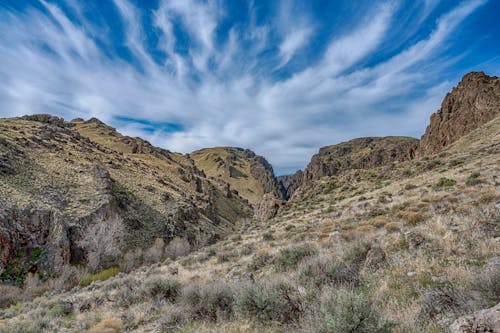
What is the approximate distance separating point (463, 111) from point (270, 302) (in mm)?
66139

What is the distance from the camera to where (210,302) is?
546 centimetres

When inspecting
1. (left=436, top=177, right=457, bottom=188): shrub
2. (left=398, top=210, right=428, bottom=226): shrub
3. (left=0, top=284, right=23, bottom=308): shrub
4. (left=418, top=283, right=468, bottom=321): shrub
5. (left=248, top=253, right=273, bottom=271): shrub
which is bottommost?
(left=0, top=284, right=23, bottom=308): shrub

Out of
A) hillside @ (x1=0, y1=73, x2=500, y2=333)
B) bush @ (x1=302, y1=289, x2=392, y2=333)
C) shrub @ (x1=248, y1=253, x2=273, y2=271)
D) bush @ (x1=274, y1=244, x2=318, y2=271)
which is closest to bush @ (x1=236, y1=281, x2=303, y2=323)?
hillside @ (x1=0, y1=73, x2=500, y2=333)

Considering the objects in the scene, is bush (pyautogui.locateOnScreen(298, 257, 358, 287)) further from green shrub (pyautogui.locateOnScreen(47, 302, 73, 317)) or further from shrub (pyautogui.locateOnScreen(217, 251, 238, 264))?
green shrub (pyautogui.locateOnScreen(47, 302, 73, 317))

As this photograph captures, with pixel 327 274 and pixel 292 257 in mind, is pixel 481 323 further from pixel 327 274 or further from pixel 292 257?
pixel 292 257

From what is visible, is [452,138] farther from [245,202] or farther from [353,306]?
[245,202]

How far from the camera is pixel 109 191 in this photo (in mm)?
40375

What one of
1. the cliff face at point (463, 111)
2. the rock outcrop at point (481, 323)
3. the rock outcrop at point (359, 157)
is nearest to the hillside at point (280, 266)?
the rock outcrop at point (481, 323)

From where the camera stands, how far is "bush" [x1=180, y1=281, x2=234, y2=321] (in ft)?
17.4

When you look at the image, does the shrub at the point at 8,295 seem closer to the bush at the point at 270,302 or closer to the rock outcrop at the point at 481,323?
the bush at the point at 270,302

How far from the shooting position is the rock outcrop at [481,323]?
2.20 metres

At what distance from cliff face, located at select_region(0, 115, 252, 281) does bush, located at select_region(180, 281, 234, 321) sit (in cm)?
2808

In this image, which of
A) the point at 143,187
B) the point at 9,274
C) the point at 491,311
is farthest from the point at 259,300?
the point at 143,187

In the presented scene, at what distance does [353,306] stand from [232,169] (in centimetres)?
18683
